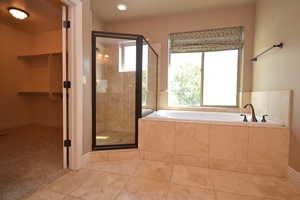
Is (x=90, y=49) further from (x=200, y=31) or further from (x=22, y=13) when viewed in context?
(x=200, y=31)

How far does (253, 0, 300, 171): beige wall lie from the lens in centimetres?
158

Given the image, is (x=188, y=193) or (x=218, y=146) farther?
(x=218, y=146)

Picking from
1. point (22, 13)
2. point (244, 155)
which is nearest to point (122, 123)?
point (244, 155)

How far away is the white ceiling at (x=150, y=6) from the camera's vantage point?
2756 millimetres

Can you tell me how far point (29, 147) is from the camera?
248 cm

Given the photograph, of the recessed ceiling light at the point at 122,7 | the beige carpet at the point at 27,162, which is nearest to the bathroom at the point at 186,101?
the recessed ceiling light at the point at 122,7

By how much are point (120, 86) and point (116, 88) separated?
0.38 feet

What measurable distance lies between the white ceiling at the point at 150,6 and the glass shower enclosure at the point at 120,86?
2.85 feet

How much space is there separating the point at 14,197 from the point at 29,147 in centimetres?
145

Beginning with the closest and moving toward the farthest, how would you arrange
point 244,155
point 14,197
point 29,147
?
point 14,197, point 244,155, point 29,147

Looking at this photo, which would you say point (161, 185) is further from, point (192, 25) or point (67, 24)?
point (192, 25)

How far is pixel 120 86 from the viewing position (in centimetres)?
313

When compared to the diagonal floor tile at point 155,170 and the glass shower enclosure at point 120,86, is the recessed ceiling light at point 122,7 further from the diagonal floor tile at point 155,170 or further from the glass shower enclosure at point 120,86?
the diagonal floor tile at point 155,170

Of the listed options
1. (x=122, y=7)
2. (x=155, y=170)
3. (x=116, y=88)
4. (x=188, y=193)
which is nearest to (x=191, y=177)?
(x=188, y=193)
